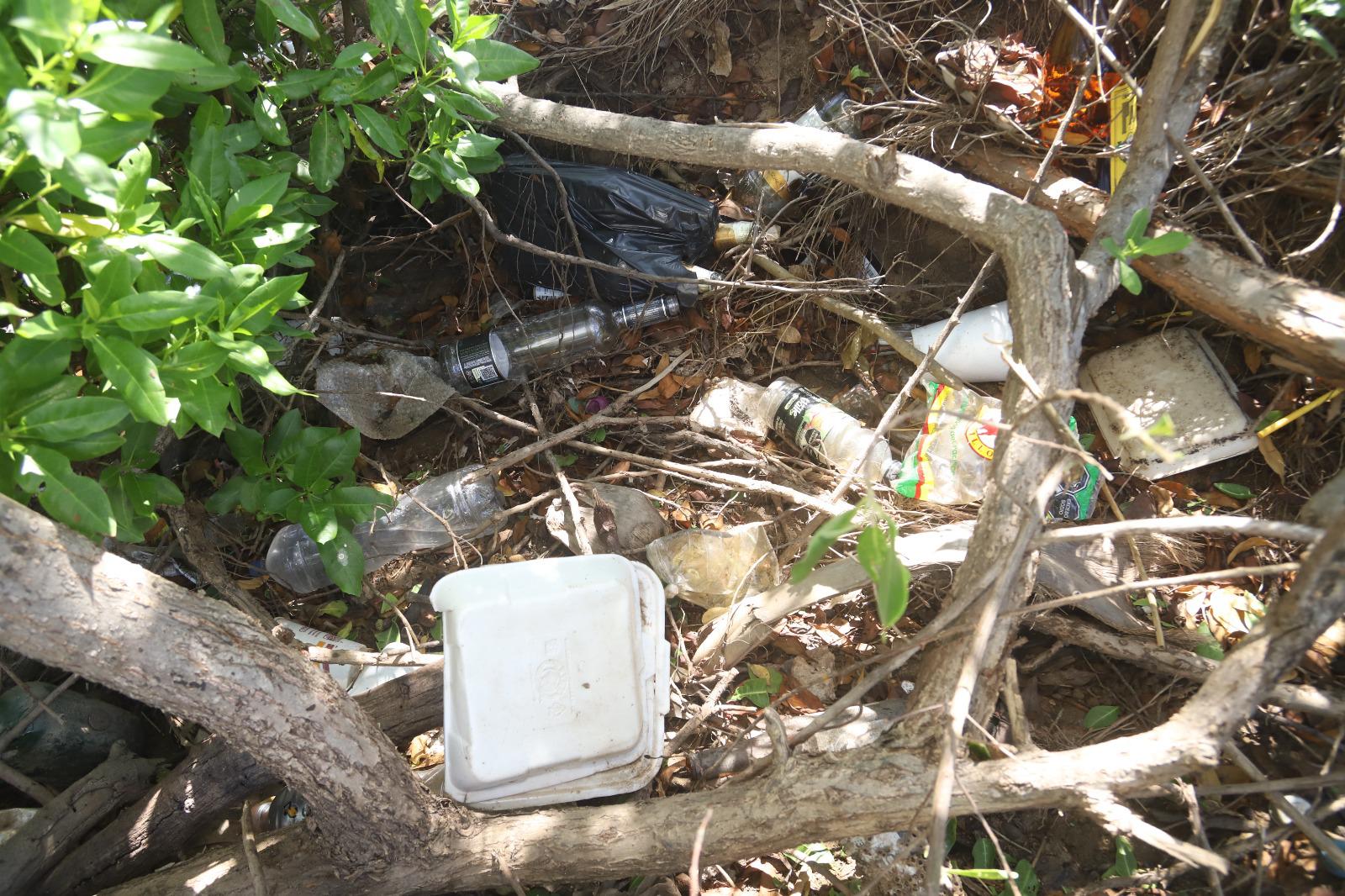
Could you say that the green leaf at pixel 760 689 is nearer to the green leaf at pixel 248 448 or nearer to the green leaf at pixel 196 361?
the green leaf at pixel 248 448

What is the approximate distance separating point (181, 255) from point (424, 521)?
138cm

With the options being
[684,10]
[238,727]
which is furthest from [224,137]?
[684,10]

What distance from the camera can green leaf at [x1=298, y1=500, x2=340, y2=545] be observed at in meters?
1.82

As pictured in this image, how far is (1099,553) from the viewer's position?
2.18 metres

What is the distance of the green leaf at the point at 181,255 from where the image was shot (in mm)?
1276

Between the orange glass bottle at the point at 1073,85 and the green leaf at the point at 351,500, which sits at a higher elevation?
the orange glass bottle at the point at 1073,85

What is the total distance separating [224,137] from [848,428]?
1.87 m

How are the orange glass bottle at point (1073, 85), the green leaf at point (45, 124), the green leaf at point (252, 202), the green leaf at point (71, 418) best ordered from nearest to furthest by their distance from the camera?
the green leaf at point (45, 124) < the green leaf at point (71, 418) < the green leaf at point (252, 202) < the orange glass bottle at point (1073, 85)

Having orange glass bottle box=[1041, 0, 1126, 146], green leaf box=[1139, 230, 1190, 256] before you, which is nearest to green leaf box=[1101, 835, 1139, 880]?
green leaf box=[1139, 230, 1190, 256]

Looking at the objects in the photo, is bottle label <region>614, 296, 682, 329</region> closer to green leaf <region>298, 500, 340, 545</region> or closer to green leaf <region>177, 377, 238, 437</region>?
green leaf <region>298, 500, 340, 545</region>

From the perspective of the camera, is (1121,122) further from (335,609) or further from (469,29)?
(335,609)

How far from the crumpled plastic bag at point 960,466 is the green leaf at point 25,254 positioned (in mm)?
2052

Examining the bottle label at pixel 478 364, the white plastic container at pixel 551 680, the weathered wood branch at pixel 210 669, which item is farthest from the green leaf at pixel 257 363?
the bottle label at pixel 478 364

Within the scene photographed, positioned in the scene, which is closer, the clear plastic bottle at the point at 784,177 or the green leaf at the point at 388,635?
the green leaf at the point at 388,635
